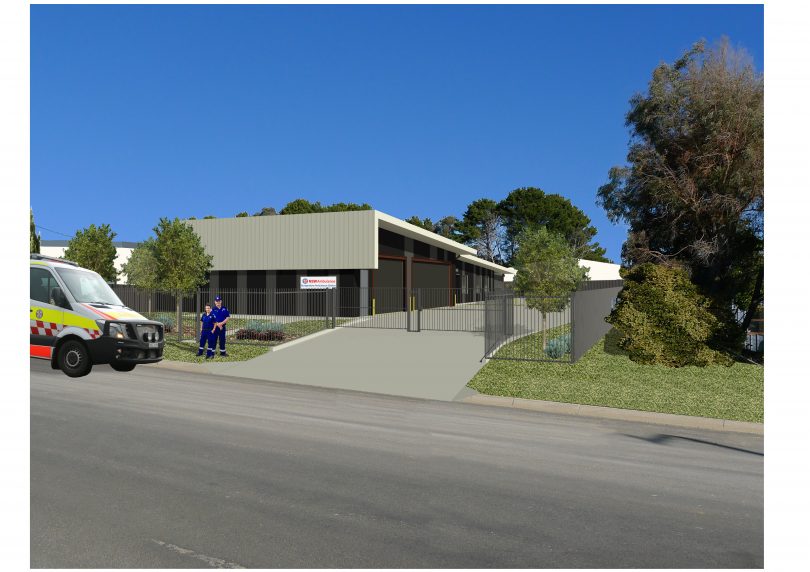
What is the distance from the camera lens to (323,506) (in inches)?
229

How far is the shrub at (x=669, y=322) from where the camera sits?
680 inches

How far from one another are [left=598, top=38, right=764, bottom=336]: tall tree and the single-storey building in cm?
1446

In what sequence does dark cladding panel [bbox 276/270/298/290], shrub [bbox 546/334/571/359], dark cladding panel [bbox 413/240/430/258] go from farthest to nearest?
dark cladding panel [bbox 413/240/430/258] < dark cladding panel [bbox 276/270/298/290] < shrub [bbox 546/334/571/359]

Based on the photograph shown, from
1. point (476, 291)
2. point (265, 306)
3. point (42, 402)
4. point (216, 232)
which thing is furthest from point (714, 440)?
point (476, 291)

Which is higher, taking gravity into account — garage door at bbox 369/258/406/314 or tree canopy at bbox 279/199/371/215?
tree canopy at bbox 279/199/371/215

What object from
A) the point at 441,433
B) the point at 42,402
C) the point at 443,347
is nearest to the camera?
the point at 441,433

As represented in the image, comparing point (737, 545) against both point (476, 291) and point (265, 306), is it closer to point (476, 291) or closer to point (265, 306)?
point (265, 306)

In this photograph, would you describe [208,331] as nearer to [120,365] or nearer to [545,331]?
[120,365]

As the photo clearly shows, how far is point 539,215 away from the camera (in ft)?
273

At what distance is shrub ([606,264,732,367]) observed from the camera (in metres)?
17.3

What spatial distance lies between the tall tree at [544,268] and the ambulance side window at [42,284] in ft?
49.3

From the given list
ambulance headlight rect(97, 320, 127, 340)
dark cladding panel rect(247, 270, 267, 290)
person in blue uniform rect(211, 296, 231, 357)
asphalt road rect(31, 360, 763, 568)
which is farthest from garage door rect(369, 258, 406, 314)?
ambulance headlight rect(97, 320, 127, 340)

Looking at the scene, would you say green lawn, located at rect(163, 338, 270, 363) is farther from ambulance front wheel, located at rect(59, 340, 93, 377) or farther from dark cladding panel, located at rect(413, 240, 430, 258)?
dark cladding panel, located at rect(413, 240, 430, 258)

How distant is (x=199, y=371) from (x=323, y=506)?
36.1ft
